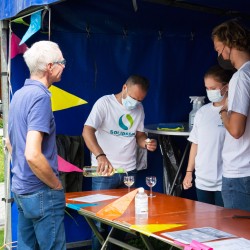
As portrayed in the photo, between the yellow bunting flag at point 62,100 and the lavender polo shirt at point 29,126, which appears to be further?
the yellow bunting flag at point 62,100

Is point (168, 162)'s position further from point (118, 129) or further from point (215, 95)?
point (215, 95)

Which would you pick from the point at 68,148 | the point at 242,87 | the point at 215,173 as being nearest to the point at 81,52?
the point at 68,148

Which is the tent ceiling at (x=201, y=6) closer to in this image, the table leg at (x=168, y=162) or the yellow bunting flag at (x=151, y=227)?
the table leg at (x=168, y=162)

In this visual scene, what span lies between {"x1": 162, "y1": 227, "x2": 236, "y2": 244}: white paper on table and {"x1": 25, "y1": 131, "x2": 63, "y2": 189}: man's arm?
2.04 feet

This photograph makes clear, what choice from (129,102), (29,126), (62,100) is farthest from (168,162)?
(29,126)

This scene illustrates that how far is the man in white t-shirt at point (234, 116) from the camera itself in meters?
2.51

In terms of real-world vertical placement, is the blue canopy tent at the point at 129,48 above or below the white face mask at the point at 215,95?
above

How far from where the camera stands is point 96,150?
11.9 feet

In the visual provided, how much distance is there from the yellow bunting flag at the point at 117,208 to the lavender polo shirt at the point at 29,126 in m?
0.46

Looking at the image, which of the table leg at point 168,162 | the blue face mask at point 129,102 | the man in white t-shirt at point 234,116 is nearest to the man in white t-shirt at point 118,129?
the blue face mask at point 129,102

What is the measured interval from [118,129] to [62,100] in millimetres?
499

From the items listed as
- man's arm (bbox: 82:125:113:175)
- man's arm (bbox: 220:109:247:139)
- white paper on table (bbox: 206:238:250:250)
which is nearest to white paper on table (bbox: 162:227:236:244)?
white paper on table (bbox: 206:238:250:250)

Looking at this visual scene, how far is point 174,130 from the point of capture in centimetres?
402

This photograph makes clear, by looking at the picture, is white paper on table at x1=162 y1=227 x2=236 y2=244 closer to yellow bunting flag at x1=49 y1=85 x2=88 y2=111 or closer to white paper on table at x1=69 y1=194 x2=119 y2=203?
white paper on table at x1=69 y1=194 x2=119 y2=203
